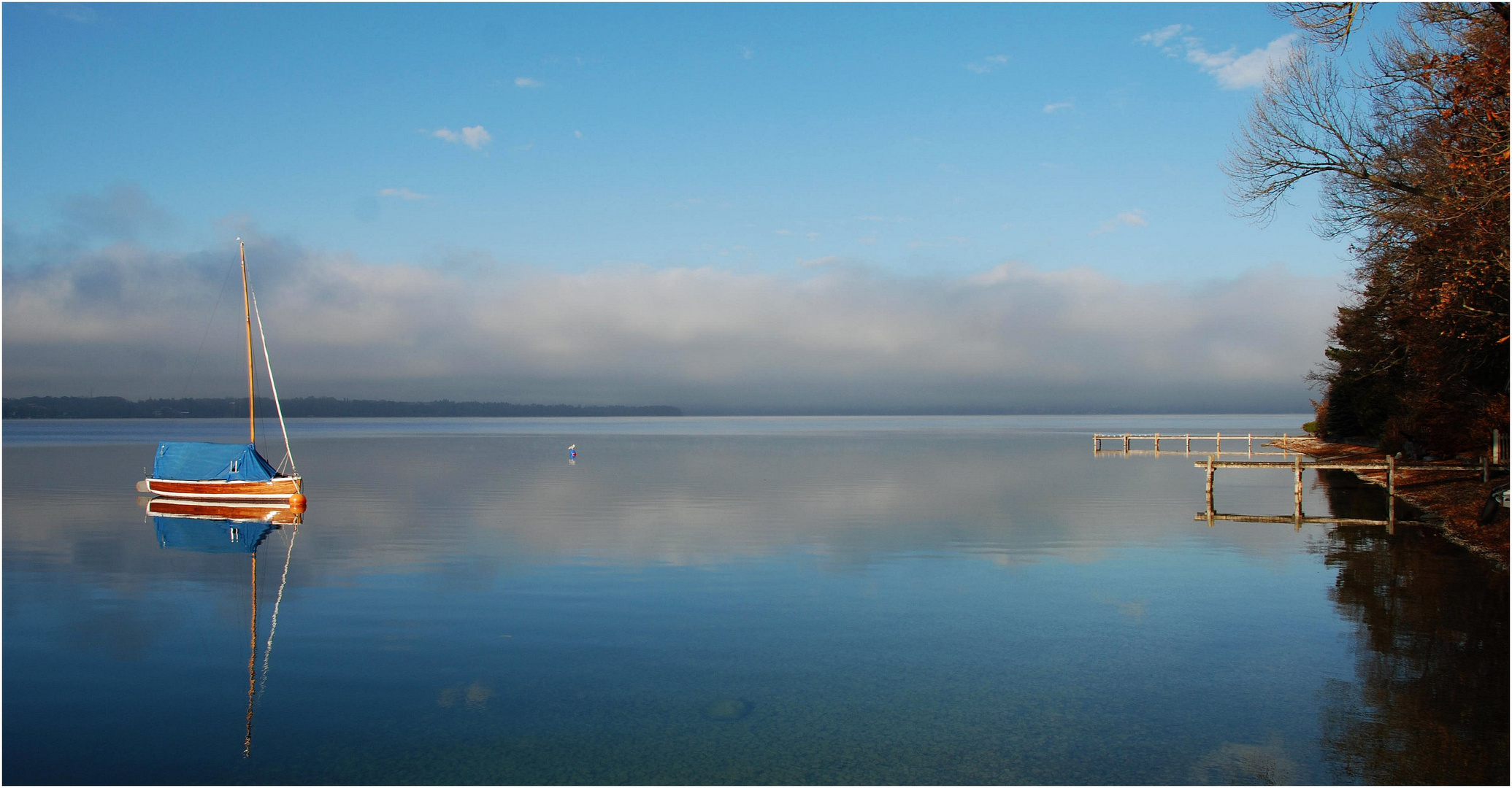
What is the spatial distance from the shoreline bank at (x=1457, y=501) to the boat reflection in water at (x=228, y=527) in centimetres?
2911

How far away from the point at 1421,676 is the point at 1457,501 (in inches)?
1125

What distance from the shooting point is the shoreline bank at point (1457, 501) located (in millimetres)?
25703

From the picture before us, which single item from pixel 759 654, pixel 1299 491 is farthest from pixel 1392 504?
pixel 759 654

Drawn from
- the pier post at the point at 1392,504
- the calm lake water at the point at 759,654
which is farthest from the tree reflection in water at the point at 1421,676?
the pier post at the point at 1392,504

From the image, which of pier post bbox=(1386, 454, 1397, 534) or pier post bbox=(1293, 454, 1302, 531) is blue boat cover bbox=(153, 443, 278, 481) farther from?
pier post bbox=(1386, 454, 1397, 534)

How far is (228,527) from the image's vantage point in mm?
34562

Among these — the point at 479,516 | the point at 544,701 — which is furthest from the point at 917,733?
the point at 479,516

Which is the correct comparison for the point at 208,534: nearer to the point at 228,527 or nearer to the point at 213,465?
the point at 228,527

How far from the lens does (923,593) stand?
799 inches

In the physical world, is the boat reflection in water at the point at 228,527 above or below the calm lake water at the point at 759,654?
below

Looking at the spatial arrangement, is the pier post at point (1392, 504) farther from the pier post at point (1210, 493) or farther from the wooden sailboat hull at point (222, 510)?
the wooden sailboat hull at point (222, 510)

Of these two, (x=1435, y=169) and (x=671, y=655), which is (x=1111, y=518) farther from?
(x=671, y=655)

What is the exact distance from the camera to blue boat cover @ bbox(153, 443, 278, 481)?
131 ft

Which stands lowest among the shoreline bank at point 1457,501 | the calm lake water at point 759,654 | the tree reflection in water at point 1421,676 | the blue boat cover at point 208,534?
the blue boat cover at point 208,534
